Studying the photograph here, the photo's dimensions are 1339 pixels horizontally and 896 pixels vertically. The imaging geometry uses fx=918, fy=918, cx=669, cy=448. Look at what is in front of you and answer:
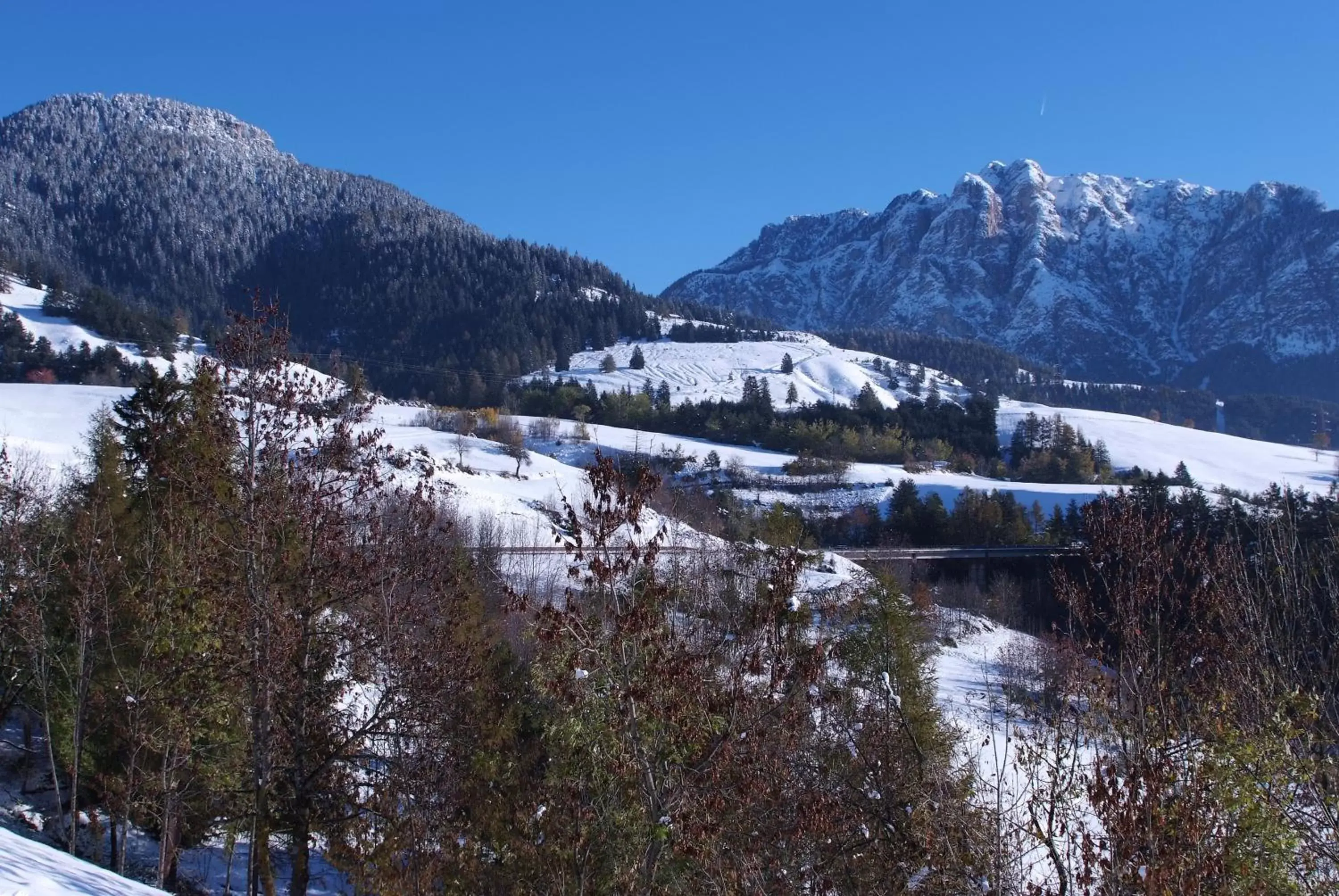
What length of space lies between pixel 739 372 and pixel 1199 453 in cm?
7374

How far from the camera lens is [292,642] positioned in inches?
401

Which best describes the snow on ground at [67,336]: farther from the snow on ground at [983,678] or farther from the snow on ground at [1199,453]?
the snow on ground at [1199,453]

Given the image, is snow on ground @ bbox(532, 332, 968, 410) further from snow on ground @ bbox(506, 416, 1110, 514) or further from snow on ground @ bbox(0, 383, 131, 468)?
snow on ground @ bbox(0, 383, 131, 468)

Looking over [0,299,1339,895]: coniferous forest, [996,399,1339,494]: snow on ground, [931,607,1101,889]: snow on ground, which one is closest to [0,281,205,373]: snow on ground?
[931,607,1101,889]: snow on ground

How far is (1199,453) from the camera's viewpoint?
132m

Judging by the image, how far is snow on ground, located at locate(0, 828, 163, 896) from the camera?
5.85m

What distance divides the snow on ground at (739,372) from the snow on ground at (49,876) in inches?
5294

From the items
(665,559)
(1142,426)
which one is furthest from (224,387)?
(1142,426)

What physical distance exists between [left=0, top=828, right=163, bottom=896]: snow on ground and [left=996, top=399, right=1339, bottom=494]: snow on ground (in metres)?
120

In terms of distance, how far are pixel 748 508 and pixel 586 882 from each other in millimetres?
69660

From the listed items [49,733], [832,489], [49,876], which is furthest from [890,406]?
[49,876]

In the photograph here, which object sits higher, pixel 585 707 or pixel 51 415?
pixel 51 415

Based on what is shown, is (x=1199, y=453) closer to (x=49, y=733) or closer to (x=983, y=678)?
(x=983, y=678)

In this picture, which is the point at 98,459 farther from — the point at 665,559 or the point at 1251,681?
the point at 665,559
